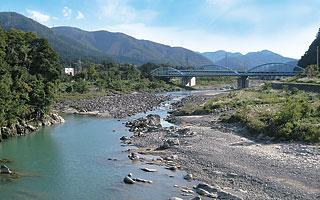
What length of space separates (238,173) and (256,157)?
2.74 metres

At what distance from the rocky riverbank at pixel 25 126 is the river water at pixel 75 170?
73 cm

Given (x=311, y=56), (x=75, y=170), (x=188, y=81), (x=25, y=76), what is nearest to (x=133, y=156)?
(x=75, y=170)

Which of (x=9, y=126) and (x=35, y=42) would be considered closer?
(x=9, y=126)

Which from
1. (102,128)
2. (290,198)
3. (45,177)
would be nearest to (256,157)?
(290,198)

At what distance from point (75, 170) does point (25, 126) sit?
12.7 m

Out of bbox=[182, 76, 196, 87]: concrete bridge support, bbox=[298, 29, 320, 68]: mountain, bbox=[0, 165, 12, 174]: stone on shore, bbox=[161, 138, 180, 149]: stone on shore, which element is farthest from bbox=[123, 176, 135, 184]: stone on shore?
bbox=[182, 76, 196, 87]: concrete bridge support

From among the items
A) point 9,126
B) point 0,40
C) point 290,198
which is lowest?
point 290,198

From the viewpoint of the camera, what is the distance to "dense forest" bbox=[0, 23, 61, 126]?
24125 mm

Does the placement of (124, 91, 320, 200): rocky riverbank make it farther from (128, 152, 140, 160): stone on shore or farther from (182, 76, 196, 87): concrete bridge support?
(182, 76, 196, 87): concrete bridge support

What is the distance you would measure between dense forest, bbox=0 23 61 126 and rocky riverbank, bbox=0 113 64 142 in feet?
1.69

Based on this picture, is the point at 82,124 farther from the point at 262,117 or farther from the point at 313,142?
the point at 313,142

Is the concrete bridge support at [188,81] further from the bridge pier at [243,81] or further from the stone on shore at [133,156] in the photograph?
the stone on shore at [133,156]

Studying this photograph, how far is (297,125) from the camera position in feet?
67.4

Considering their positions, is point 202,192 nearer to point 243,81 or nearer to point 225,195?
point 225,195
